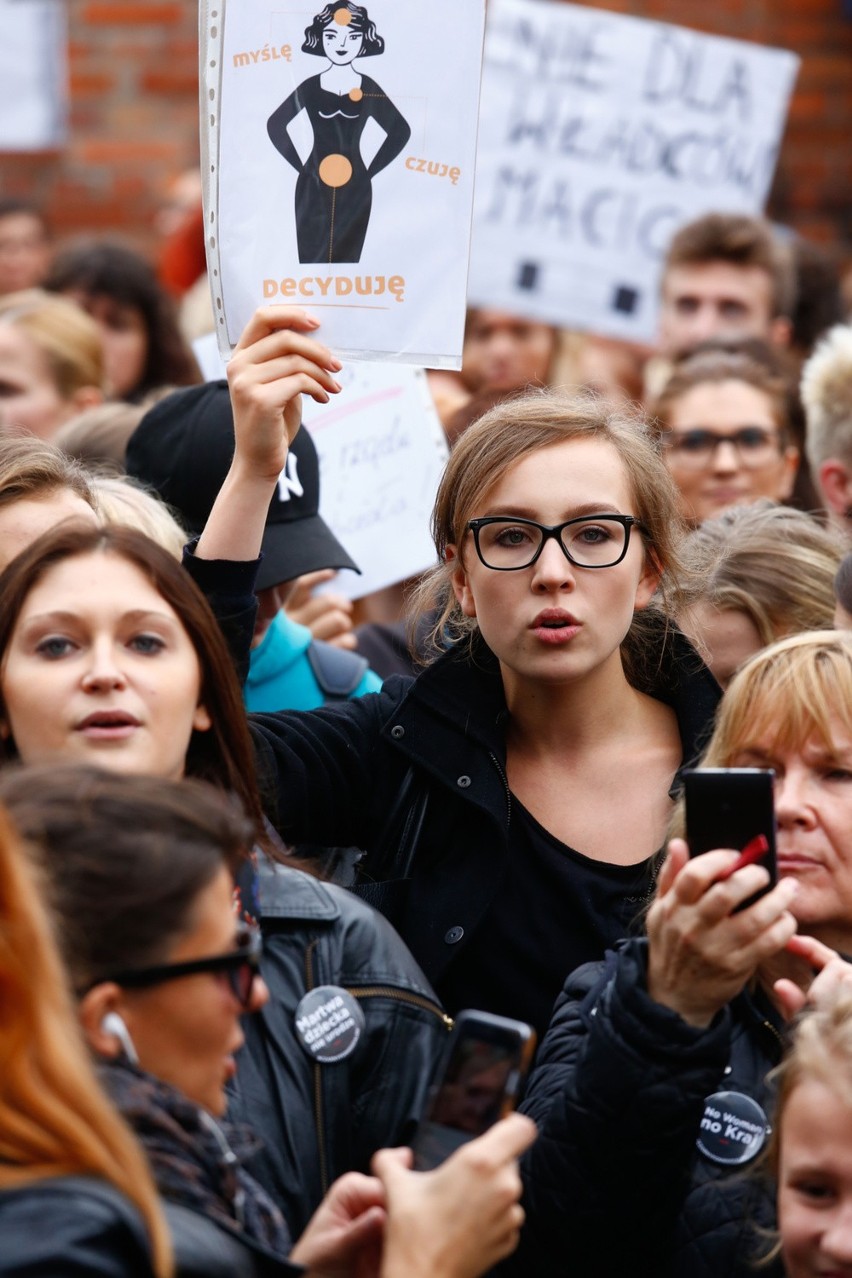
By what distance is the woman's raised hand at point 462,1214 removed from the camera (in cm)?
181

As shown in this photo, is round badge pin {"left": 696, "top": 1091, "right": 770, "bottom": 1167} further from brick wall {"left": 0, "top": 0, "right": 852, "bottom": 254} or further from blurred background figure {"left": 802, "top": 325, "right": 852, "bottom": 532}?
brick wall {"left": 0, "top": 0, "right": 852, "bottom": 254}

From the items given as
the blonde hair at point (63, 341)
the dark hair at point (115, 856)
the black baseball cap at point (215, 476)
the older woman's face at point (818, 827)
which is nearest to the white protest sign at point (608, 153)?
the blonde hair at point (63, 341)

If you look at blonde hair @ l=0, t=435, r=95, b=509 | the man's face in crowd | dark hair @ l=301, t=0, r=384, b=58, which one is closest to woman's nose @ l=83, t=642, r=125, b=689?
blonde hair @ l=0, t=435, r=95, b=509

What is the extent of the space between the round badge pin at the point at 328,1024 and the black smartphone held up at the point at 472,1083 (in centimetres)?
43

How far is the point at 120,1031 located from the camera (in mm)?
1808

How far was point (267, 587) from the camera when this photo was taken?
10.8ft

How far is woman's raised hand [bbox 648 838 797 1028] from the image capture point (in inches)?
81.4

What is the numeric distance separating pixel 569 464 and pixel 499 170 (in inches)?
143

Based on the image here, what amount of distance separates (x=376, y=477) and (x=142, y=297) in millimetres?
2326

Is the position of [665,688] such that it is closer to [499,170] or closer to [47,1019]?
[47,1019]

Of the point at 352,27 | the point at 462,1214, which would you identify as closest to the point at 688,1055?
the point at 462,1214

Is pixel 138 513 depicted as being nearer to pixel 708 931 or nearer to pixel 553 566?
pixel 553 566

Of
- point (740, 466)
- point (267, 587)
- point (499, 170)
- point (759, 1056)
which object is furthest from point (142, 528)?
point (499, 170)

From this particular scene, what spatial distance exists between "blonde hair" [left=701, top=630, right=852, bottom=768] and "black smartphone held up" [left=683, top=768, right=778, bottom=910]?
1.54 feet
